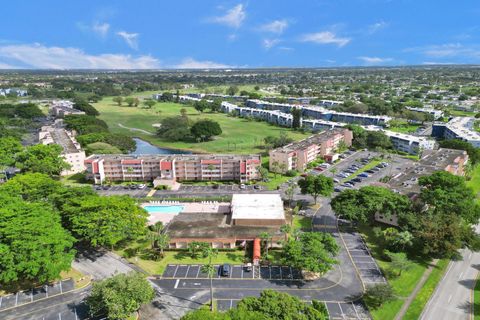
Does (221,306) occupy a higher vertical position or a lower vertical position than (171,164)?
lower

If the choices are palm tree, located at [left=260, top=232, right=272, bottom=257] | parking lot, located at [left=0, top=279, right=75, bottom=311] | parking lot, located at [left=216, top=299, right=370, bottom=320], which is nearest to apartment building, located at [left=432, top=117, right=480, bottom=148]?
palm tree, located at [left=260, top=232, right=272, bottom=257]

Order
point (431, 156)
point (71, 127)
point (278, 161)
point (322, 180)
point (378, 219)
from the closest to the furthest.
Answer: point (378, 219), point (322, 180), point (431, 156), point (278, 161), point (71, 127)

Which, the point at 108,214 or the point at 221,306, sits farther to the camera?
the point at 108,214

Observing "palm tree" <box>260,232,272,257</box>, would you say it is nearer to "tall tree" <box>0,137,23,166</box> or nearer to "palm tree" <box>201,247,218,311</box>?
"palm tree" <box>201,247,218,311</box>

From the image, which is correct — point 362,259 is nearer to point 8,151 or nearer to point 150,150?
point 150,150

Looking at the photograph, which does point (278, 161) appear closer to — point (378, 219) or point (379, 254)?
point (378, 219)

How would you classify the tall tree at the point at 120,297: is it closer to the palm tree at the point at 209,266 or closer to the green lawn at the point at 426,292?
the palm tree at the point at 209,266

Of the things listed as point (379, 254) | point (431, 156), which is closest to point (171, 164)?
point (379, 254)

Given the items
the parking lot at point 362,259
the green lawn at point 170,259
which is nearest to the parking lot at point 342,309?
the parking lot at point 362,259
